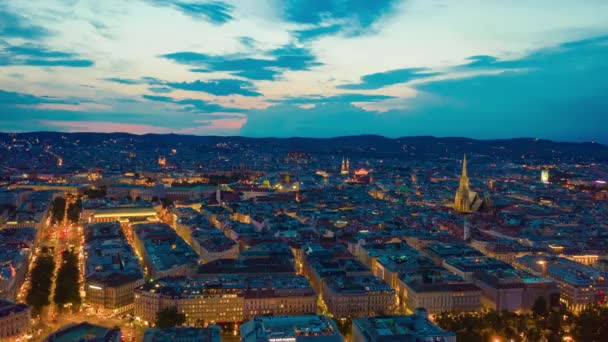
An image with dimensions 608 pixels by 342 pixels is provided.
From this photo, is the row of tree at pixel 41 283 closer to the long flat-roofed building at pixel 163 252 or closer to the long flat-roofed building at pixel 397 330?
the long flat-roofed building at pixel 163 252

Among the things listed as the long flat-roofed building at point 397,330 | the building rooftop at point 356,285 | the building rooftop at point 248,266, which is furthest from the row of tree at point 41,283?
the long flat-roofed building at point 397,330

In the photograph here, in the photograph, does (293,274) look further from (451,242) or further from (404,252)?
(451,242)

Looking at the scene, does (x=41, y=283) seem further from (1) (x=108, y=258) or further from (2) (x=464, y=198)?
(2) (x=464, y=198)

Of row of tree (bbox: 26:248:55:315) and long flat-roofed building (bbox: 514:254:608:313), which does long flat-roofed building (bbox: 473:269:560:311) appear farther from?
row of tree (bbox: 26:248:55:315)

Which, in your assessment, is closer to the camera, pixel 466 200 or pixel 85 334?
pixel 85 334

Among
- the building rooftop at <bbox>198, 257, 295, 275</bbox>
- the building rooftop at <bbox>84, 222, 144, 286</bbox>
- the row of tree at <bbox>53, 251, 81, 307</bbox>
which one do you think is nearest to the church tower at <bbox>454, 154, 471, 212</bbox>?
the building rooftop at <bbox>198, 257, 295, 275</bbox>

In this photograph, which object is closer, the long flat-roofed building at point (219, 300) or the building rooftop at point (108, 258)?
the long flat-roofed building at point (219, 300)

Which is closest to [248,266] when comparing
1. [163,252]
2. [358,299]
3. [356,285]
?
Result: [163,252]
